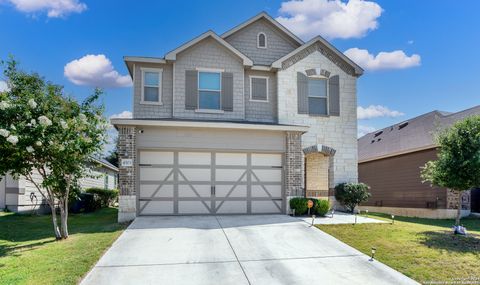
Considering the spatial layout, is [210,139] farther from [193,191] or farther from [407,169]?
[407,169]

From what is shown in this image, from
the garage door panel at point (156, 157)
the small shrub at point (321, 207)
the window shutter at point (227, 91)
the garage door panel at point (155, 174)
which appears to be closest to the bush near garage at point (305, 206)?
the small shrub at point (321, 207)

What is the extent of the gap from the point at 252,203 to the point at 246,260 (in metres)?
6.16

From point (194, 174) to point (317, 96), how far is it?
716 cm

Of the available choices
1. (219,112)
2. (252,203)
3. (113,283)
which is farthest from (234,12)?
(113,283)

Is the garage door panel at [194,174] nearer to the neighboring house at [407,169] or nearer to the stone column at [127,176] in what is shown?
the stone column at [127,176]

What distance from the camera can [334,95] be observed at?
17.0 meters

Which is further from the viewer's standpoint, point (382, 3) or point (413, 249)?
point (382, 3)

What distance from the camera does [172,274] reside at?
7.22m

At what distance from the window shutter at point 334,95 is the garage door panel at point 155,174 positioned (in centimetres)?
813

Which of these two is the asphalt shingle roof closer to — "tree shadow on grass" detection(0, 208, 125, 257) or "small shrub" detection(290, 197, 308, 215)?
"small shrub" detection(290, 197, 308, 215)

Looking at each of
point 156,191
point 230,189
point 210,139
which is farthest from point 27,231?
point 230,189

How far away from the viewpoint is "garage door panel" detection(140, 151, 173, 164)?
13602mm

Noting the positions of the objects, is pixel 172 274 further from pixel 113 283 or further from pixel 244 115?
pixel 244 115

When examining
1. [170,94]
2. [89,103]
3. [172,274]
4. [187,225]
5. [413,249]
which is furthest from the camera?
[170,94]
